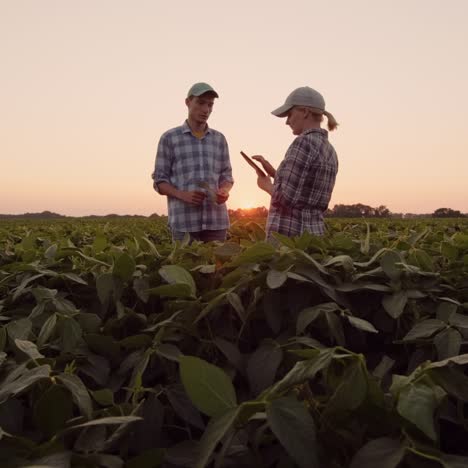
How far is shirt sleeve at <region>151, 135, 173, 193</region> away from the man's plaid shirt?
4.56 ft

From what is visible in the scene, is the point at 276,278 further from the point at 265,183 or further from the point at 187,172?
the point at 187,172

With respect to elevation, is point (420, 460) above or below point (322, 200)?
below

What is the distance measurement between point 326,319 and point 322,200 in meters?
2.89

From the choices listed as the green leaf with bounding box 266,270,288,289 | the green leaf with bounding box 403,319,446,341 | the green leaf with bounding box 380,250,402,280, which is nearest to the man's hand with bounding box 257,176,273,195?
the green leaf with bounding box 380,250,402,280

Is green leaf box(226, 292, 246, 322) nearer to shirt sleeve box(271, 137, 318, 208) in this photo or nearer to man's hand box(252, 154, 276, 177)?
shirt sleeve box(271, 137, 318, 208)

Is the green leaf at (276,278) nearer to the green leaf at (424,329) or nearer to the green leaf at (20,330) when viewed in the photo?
the green leaf at (424,329)

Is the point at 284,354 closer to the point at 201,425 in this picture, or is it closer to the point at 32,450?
the point at 201,425

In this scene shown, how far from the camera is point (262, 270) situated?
65.2 inches

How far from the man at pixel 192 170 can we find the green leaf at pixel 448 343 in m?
3.87

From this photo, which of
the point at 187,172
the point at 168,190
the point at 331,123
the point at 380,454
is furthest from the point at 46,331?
the point at 187,172

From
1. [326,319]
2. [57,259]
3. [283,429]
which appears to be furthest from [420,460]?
[57,259]

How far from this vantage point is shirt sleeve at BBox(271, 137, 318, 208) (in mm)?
3969

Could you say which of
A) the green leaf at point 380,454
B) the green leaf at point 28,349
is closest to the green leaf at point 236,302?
the green leaf at point 28,349

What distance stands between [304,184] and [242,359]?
2.72 meters
